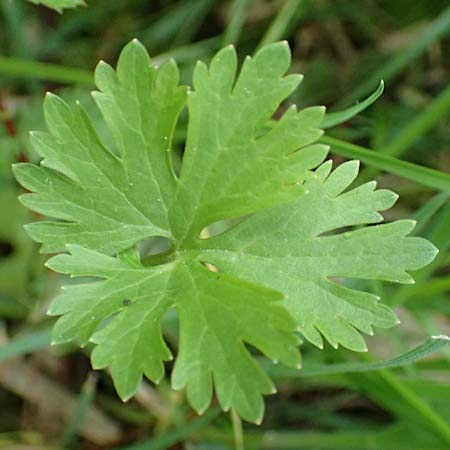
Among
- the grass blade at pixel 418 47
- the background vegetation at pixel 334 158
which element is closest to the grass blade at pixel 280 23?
the background vegetation at pixel 334 158

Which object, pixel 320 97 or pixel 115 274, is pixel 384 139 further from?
pixel 115 274

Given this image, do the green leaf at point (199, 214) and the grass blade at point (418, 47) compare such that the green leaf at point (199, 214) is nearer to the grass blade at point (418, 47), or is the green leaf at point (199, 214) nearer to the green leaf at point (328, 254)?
the green leaf at point (328, 254)

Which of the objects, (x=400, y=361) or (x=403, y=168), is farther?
(x=403, y=168)

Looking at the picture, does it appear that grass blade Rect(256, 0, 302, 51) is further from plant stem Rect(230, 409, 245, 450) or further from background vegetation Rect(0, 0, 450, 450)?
plant stem Rect(230, 409, 245, 450)

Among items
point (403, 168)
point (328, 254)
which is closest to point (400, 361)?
point (328, 254)

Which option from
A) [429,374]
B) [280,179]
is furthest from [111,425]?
[280,179]

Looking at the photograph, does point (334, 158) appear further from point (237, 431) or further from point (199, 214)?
point (199, 214)
